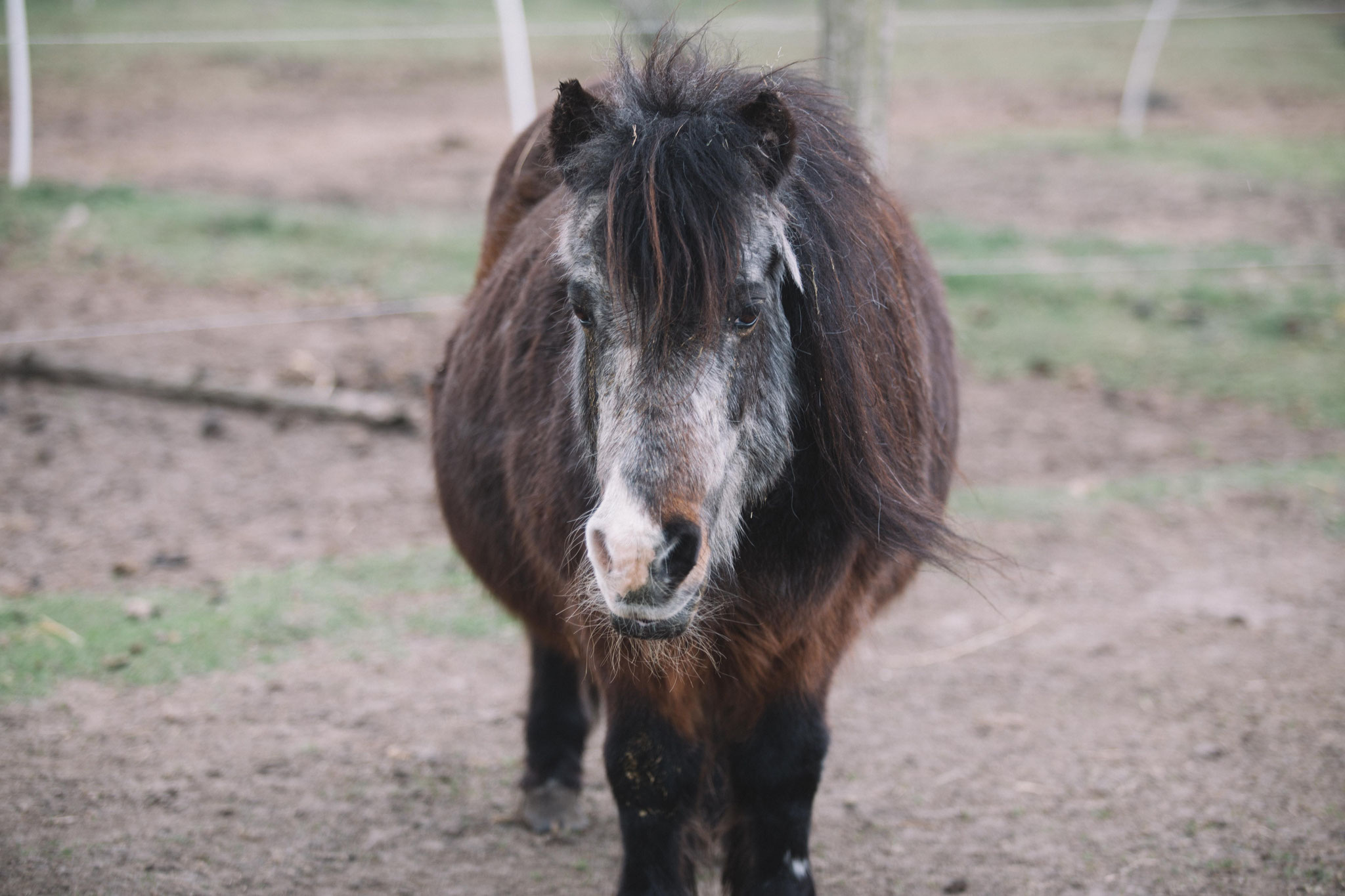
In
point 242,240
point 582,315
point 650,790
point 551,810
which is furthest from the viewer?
point 242,240

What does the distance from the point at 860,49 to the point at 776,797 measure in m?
4.69

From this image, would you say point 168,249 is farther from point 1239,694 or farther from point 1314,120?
point 1314,120

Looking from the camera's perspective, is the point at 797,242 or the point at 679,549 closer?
the point at 679,549

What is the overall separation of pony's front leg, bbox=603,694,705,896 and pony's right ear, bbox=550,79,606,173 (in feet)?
4.37

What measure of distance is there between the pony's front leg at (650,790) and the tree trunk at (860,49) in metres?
4.29

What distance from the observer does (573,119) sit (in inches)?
85.3

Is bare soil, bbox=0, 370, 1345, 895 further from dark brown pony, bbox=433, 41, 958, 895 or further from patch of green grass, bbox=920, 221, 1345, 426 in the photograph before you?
patch of green grass, bbox=920, 221, 1345, 426

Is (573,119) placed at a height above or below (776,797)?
above

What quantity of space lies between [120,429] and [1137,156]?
37.7 ft

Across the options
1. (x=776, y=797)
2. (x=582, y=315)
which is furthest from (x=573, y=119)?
(x=776, y=797)

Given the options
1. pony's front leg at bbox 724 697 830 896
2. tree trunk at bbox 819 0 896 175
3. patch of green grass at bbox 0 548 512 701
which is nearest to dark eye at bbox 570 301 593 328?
pony's front leg at bbox 724 697 830 896

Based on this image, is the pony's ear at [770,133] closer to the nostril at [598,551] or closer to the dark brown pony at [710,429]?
the dark brown pony at [710,429]

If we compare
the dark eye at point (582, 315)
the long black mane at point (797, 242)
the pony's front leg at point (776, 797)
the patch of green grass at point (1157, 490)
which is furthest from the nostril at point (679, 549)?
the patch of green grass at point (1157, 490)

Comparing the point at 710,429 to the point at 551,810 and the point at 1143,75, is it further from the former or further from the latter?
the point at 1143,75
